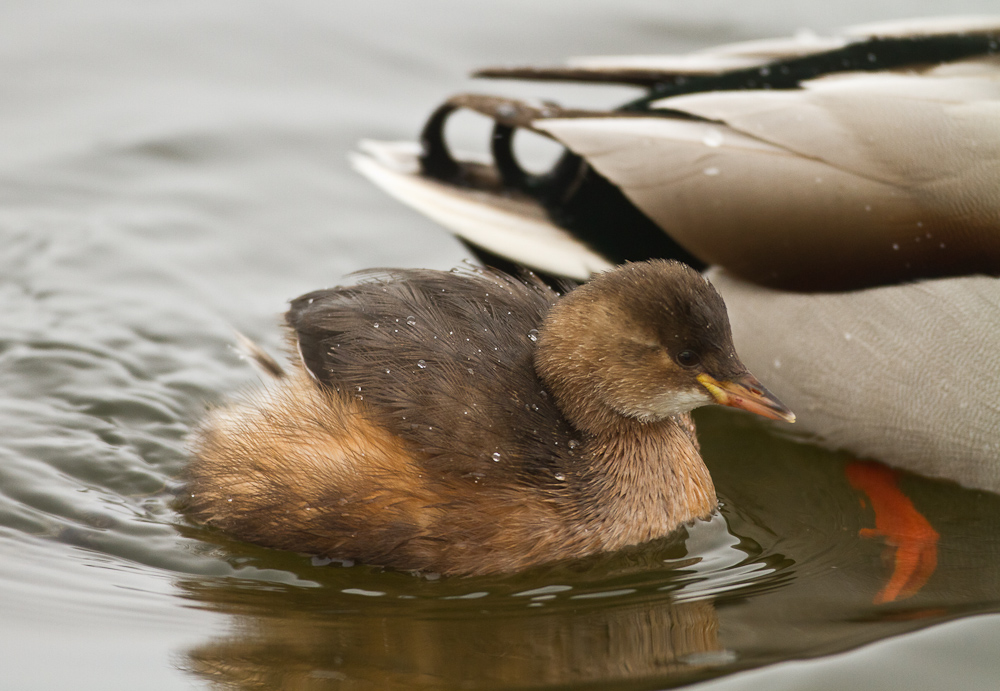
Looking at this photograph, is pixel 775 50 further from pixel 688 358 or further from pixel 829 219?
pixel 688 358

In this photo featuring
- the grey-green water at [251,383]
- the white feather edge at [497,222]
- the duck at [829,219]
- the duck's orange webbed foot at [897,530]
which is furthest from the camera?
the white feather edge at [497,222]

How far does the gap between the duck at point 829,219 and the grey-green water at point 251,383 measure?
437 mm

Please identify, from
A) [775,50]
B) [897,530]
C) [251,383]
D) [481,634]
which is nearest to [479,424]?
[481,634]

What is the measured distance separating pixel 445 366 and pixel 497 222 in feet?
4.85

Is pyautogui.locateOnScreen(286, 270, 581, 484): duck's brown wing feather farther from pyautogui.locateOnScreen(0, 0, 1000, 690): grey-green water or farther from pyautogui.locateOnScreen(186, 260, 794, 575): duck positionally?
pyautogui.locateOnScreen(0, 0, 1000, 690): grey-green water

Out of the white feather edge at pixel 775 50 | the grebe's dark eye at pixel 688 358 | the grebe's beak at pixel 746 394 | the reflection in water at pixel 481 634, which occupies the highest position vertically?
the white feather edge at pixel 775 50

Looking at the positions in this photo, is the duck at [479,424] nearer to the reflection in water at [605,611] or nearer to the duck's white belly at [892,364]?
the reflection in water at [605,611]

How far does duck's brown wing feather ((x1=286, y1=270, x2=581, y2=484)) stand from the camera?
3.74 m

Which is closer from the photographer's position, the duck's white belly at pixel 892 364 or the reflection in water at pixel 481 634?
the reflection in water at pixel 481 634

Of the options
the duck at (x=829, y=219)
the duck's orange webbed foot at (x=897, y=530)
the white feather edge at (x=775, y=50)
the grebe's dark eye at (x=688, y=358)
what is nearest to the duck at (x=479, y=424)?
the grebe's dark eye at (x=688, y=358)

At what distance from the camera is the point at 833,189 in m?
4.45

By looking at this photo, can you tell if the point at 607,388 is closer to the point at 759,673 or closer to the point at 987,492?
the point at 759,673

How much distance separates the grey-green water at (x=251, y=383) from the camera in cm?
357

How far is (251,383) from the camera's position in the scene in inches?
171
